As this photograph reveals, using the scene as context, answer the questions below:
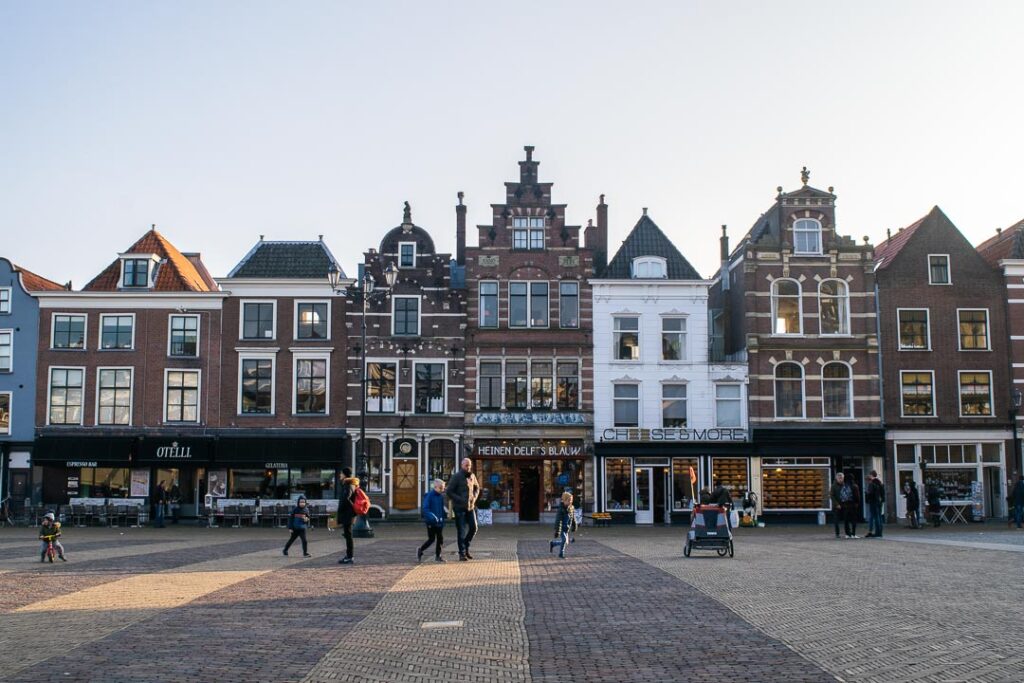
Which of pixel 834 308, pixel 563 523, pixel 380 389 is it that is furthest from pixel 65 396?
pixel 834 308

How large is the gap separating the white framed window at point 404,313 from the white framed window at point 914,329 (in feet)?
65.1

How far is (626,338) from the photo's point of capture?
41969 millimetres

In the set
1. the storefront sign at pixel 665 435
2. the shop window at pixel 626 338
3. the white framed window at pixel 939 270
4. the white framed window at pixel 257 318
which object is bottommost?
the storefront sign at pixel 665 435

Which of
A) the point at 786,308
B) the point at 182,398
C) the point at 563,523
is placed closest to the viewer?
the point at 563,523

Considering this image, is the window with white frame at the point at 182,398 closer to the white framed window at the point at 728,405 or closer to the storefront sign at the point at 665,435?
the storefront sign at the point at 665,435

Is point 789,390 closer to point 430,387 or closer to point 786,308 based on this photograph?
point 786,308

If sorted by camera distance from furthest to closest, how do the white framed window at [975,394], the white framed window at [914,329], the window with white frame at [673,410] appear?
the white framed window at [914,329]
the white framed window at [975,394]
the window with white frame at [673,410]


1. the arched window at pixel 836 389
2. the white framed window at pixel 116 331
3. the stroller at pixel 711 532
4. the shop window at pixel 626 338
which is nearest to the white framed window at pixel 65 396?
the white framed window at pixel 116 331

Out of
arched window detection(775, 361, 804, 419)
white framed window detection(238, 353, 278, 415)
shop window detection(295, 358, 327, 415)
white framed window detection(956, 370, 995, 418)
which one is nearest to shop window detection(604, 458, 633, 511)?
arched window detection(775, 361, 804, 419)

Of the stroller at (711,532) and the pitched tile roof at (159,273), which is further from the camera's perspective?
the pitched tile roof at (159,273)

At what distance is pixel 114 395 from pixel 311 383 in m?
8.16

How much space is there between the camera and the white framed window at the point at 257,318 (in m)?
42.1

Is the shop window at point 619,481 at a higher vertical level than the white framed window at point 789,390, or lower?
lower

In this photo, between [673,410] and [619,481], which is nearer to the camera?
[619,481]
